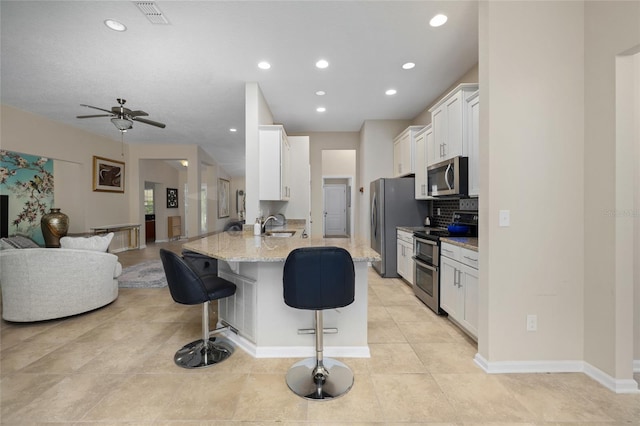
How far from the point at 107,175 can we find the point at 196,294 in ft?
21.2

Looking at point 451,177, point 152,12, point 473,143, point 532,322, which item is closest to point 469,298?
point 532,322

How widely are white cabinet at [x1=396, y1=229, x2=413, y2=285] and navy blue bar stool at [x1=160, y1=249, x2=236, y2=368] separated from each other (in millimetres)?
2616

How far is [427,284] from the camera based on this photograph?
3.29 meters

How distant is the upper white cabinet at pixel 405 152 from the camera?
14.7 ft

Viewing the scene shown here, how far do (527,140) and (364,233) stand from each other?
3748mm

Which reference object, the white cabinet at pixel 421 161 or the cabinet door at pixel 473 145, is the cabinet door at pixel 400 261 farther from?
the cabinet door at pixel 473 145

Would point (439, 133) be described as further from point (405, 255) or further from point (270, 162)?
point (270, 162)

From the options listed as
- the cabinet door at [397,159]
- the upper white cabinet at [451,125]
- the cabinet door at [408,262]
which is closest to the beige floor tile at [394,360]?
the cabinet door at [408,262]

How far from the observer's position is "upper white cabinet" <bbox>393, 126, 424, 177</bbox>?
14.7 feet

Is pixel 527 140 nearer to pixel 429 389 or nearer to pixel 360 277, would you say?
pixel 360 277

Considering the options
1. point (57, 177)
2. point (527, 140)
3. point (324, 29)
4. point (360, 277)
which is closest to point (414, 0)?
point (324, 29)

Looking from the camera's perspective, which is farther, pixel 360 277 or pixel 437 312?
pixel 437 312

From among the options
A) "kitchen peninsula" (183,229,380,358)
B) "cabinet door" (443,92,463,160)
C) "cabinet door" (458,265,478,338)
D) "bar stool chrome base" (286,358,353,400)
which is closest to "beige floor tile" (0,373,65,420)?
"kitchen peninsula" (183,229,380,358)

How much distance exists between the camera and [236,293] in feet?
8.03
